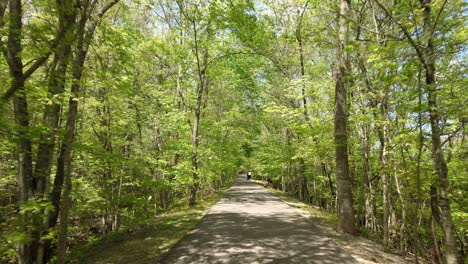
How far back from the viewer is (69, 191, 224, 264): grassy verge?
542cm

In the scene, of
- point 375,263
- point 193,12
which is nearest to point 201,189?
point 193,12

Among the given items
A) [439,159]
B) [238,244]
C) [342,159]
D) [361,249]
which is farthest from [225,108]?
[439,159]

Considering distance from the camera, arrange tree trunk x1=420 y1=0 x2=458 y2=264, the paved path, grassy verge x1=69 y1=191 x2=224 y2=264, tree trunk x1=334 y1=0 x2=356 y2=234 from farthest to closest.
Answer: tree trunk x1=334 y1=0 x2=356 y2=234
grassy verge x1=69 y1=191 x2=224 y2=264
the paved path
tree trunk x1=420 y1=0 x2=458 y2=264

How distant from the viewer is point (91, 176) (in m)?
12.9

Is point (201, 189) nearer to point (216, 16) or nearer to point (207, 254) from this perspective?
point (216, 16)

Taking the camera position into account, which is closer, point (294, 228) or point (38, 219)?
point (38, 219)

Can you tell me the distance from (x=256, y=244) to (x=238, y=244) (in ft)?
1.41

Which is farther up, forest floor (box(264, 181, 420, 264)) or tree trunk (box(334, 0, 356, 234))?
tree trunk (box(334, 0, 356, 234))

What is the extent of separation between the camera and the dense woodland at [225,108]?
12.6ft

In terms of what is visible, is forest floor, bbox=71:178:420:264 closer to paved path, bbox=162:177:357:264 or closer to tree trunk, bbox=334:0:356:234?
paved path, bbox=162:177:357:264

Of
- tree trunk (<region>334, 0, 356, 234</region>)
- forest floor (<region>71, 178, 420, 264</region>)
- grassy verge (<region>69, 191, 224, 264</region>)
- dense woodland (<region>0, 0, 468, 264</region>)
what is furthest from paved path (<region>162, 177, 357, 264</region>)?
dense woodland (<region>0, 0, 468, 264</region>)

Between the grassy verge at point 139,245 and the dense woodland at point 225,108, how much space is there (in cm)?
58

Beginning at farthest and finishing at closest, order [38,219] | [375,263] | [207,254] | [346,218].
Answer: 1. [346,218]
2. [207,254]
3. [375,263]
4. [38,219]

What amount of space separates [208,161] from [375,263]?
447 inches
